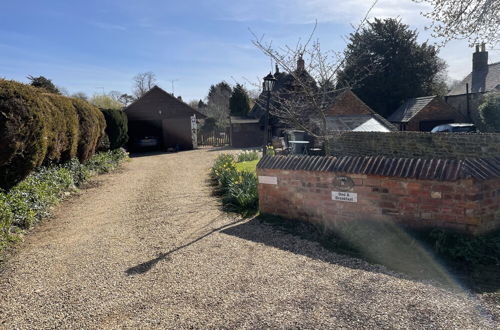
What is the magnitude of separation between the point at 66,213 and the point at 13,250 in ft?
7.45

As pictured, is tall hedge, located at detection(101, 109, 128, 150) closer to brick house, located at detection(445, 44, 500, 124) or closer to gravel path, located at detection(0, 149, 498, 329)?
gravel path, located at detection(0, 149, 498, 329)

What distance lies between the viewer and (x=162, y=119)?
24.5 metres

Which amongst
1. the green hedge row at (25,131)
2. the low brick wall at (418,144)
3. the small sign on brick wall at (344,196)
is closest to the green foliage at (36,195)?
the green hedge row at (25,131)

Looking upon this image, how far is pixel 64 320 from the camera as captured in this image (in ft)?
10.6

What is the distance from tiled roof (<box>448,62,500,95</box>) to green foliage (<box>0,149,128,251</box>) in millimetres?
24893

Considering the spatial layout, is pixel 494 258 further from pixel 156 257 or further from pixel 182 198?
pixel 182 198

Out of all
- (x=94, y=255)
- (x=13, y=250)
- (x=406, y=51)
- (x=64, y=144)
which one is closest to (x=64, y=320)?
(x=94, y=255)

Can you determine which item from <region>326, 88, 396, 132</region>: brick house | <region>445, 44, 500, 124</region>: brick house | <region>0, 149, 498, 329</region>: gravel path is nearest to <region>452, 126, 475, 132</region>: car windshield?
<region>326, 88, 396, 132</region>: brick house

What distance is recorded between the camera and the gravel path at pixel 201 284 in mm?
3127

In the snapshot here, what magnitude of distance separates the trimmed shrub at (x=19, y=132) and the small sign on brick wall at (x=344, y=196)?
212 inches

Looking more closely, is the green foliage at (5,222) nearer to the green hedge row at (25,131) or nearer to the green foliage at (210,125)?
the green hedge row at (25,131)

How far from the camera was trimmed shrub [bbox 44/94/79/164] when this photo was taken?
8070 mm

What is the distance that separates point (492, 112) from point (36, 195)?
21360 millimetres

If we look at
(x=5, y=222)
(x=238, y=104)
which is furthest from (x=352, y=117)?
(x=238, y=104)
